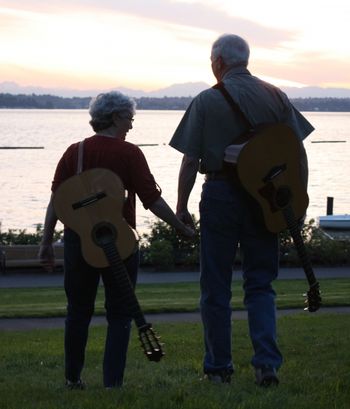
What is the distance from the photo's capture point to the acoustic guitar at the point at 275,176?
238 inches

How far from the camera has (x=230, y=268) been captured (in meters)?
6.19

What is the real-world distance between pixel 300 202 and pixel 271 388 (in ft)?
3.75

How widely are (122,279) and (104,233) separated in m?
0.31

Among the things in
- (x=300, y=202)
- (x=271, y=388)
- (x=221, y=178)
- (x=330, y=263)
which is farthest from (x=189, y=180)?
(x=330, y=263)

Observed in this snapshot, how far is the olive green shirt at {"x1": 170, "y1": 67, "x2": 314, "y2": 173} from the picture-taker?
611 cm

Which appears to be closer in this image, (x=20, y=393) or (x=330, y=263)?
(x=20, y=393)

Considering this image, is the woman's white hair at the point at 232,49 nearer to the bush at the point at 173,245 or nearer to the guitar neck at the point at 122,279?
the guitar neck at the point at 122,279

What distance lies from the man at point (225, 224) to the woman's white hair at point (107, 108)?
362 mm

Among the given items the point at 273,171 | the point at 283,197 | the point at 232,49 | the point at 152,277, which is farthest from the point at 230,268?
the point at 152,277

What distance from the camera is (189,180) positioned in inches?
240

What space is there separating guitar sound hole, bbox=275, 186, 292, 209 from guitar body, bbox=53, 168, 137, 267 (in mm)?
876

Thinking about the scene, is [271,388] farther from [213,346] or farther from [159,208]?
[159,208]

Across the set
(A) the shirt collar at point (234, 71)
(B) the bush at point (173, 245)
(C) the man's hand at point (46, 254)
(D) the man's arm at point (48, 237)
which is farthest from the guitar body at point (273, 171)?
(B) the bush at point (173, 245)

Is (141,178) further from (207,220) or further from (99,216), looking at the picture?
(207,220)
